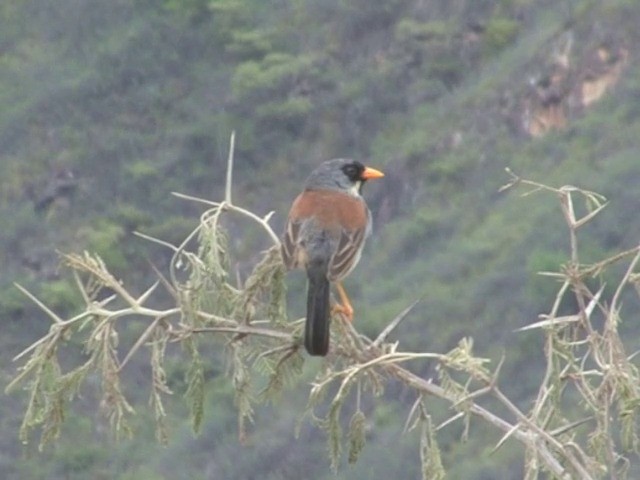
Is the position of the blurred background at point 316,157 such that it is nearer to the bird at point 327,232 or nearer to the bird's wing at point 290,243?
the bird at point 327,232

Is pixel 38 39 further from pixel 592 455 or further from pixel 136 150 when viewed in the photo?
pixel 592 455

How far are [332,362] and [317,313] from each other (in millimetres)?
376

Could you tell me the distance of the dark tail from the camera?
6578 millimetres

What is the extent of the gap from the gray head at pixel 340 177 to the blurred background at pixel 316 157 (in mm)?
13384

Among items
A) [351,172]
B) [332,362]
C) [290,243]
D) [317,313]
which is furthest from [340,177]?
[332,362]

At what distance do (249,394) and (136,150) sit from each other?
32.5m

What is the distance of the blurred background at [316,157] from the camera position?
86.4 ft

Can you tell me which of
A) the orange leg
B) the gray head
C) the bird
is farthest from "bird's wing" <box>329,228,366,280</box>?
the gray head


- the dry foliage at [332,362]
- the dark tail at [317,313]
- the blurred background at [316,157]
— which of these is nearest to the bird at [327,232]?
the dark tail at [317,313]

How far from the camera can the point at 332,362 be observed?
21.5ft

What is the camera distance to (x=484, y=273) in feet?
95.1

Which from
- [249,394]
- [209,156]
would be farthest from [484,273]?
[249,394]

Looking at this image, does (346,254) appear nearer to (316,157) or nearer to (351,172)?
(351,172)

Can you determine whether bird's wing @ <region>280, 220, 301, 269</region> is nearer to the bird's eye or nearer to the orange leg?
the orange leg
